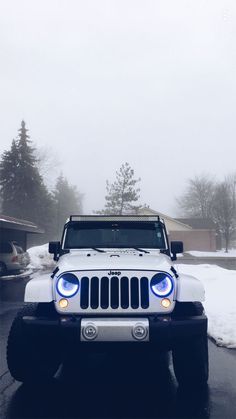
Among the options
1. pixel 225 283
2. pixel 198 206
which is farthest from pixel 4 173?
→ pixel 198 206

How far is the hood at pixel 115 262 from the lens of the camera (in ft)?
16.7

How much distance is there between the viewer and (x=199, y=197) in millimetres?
89562

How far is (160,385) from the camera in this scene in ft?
17.4

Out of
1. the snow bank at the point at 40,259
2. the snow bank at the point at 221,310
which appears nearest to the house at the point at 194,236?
the snow bank at the point at 40,259

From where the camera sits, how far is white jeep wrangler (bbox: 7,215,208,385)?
4.69 meters

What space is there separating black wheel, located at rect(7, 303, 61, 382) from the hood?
0.57m

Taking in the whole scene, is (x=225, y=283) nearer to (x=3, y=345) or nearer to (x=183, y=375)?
(x=3, y=345)

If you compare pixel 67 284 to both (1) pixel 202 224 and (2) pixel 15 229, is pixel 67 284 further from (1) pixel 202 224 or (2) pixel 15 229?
(1) pixel 202 224

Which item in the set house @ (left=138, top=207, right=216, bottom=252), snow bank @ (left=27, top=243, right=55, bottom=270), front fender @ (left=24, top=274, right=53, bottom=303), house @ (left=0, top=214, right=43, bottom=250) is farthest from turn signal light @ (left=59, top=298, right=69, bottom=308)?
house @ (left=138, top=207, right=216, bottom=252)

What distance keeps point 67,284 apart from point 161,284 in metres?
1.05

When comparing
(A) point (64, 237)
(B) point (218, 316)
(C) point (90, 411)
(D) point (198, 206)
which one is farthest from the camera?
(D) point (198, 206)

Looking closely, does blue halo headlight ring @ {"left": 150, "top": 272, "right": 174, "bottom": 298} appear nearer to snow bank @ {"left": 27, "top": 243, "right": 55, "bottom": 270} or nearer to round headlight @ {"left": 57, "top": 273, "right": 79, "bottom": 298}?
round headlight @ {"left": 57, "top": 273, "right": 79, "bottom": 298}

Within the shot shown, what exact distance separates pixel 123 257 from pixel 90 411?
A: 6.30 ft

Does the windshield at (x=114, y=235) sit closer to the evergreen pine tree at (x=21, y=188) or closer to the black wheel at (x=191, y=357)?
the black wheel at (x=191, y=357)
